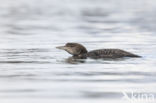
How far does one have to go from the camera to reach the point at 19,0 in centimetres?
5312

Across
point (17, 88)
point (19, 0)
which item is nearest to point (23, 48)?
point (17, 88)

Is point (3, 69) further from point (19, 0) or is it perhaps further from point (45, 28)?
point (19, 0)

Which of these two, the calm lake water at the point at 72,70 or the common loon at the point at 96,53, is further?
the common loon at the point at 96,53

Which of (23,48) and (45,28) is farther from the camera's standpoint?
(45,28)

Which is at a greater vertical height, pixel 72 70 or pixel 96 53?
pixel 96 53

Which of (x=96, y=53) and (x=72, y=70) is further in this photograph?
(x=96, y=53)

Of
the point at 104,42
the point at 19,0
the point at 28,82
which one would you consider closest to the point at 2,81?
the point at 28,82

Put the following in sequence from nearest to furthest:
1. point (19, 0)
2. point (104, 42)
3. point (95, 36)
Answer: point (104, 42)
point (95, 36)
point (19, 0)

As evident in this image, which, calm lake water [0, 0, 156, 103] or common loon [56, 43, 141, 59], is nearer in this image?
calm lake water [0, 0, 156, 103]

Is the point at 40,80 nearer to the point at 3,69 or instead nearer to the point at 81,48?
the point at 3,69

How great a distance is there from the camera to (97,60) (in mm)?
14625

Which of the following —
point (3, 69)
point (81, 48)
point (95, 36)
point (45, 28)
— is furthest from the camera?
point (45, 28)

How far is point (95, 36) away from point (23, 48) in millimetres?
4918

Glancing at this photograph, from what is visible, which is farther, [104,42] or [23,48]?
[104,42]
